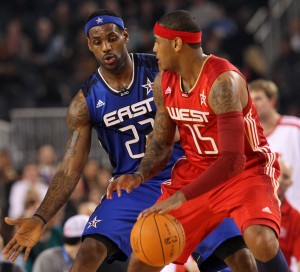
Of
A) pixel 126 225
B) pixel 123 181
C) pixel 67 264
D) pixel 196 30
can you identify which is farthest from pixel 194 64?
pixel 67 264

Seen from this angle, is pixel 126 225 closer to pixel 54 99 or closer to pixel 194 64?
pixel 194 64

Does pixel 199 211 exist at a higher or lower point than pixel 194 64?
lower

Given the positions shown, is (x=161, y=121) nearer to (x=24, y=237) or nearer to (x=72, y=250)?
(x=24, y=237)

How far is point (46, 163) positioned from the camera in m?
15.3

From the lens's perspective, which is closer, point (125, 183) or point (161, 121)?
point (125, 183)

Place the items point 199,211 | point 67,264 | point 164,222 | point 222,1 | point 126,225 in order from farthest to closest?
1. point 222,1
2. point 67,264
3. point 126,225
4. point 199,211
5. point 164,222

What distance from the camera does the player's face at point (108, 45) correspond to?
745 cm

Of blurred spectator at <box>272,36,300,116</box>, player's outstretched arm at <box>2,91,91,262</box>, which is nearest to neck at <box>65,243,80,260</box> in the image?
player's outstretched arm at <box>2,91,91,262</box>

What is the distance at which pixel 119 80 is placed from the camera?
7.70 metres

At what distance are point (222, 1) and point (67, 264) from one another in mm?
10602

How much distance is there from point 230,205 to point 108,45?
1.66m

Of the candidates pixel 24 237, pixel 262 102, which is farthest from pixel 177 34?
pixel 262 102

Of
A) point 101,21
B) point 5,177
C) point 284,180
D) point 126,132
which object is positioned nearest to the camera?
point 101,21

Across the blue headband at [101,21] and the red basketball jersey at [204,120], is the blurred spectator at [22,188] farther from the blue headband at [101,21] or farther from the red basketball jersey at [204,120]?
the red basketball jersey at [204,120]
